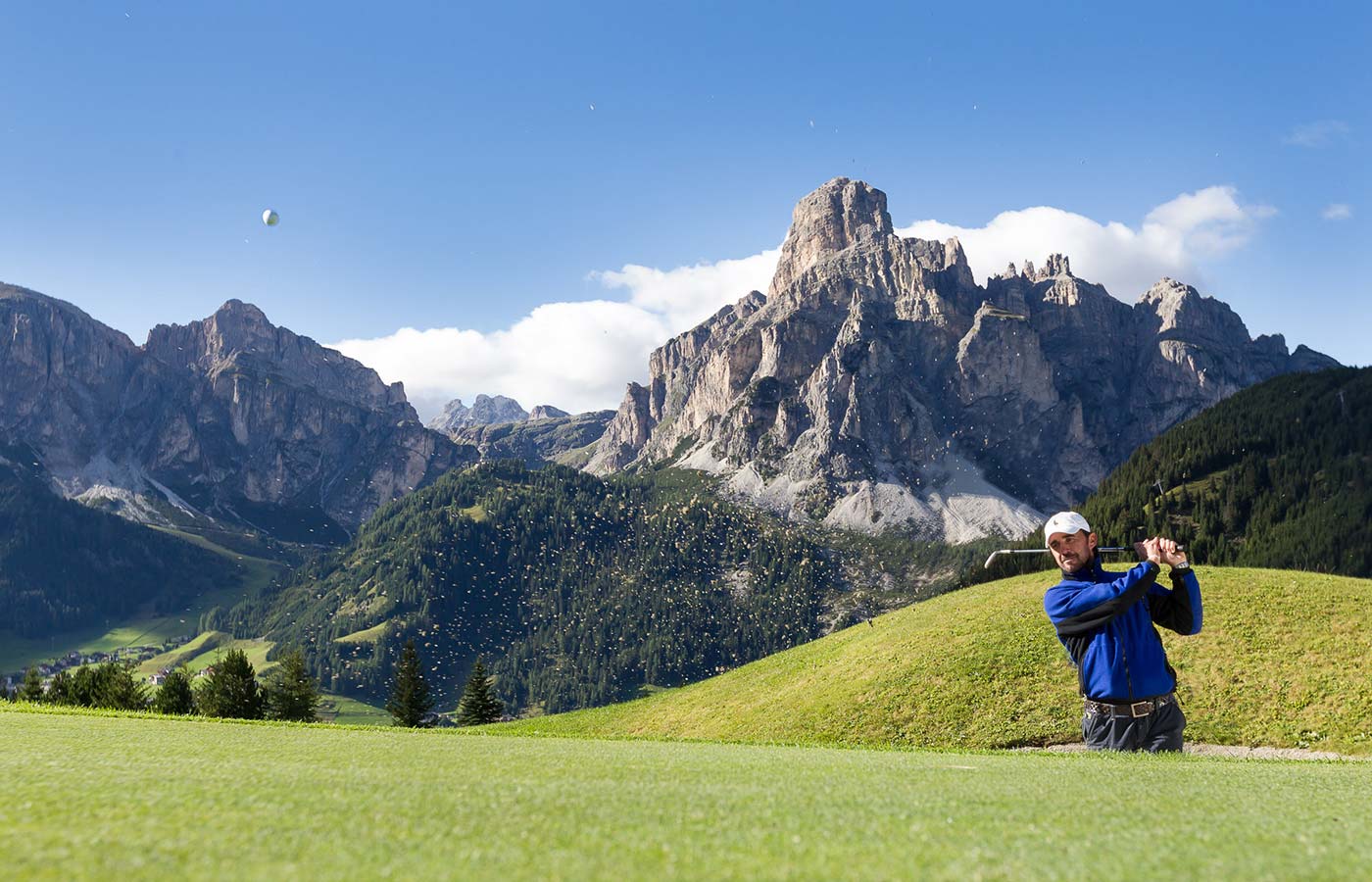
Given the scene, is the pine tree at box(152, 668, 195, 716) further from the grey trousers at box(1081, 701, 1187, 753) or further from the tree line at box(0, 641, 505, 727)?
the grey trousers at box(1081, 701, 1187, 753)

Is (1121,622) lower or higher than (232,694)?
higher

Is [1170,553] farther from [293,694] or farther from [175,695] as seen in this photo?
[293,694]

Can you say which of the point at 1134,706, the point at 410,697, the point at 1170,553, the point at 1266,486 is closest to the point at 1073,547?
the point at 1170,553

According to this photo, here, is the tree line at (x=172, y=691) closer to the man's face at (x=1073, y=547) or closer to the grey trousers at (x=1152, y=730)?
the grey trousers at (x=1152, y=730)

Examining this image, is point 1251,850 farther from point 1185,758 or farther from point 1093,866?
point 1185,758

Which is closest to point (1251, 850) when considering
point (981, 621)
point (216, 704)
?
point (981, 621)

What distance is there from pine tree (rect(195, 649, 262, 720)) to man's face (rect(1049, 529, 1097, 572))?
53.7 meters

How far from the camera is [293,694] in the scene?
211 feet

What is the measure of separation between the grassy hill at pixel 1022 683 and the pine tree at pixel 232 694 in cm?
2034

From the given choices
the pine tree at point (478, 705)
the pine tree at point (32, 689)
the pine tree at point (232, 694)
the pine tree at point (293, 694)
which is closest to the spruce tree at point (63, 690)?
the pine tree at point (32, 689)

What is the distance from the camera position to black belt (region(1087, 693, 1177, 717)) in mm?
10461

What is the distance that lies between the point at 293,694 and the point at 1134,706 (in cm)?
6820

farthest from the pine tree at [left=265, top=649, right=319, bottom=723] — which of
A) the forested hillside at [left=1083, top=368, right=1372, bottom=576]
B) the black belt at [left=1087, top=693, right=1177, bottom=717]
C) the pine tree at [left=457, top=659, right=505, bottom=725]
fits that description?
the forested hillside at [left=1083, top=368, right=1372, bottom=576]

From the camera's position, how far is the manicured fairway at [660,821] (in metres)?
4.21
